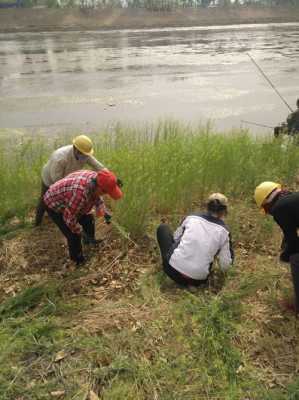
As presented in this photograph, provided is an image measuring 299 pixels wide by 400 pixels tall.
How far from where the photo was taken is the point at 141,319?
2914 mm

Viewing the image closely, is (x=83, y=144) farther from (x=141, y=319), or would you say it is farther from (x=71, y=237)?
(x=141, y=319)

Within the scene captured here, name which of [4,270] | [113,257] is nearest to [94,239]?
[113,257]

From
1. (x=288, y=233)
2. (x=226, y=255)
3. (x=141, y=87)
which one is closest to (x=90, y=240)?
(x=226, y=255)

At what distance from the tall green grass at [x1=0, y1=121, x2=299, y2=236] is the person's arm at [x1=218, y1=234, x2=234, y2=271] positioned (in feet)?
3.41

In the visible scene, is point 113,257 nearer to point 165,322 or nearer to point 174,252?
point 174,252

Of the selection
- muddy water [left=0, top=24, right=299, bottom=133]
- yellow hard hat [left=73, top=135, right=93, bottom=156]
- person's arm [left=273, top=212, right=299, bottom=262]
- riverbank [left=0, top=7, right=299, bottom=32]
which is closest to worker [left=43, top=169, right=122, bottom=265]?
yellow hard hat [left=73, top=135, right=93, bottom=156]

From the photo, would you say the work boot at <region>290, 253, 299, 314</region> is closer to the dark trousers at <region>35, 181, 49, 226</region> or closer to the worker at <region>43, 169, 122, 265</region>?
the worker at <region>43, 169, 122, 265</region>

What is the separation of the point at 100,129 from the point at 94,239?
5.24 m

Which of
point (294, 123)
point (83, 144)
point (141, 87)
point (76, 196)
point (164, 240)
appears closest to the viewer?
point (76, 196)

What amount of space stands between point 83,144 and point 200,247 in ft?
5.04

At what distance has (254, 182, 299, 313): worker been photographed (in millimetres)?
2734

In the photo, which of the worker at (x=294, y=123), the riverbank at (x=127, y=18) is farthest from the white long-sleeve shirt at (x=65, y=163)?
the riverbank at (x=127, y=18)

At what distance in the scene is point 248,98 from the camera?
11719mm

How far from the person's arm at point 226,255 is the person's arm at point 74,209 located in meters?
1.25
